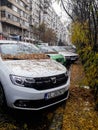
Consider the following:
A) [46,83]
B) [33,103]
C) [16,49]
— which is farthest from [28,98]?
[16,49]

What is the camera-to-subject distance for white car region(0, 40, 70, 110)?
4320mm

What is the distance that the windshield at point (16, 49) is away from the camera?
6.00 m

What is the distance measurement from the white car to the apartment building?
44688mm

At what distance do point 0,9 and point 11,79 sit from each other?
48.5 metres

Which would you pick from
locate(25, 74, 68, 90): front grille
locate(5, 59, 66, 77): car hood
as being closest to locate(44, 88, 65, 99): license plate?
locate(25, 74, 68, 90): front grille

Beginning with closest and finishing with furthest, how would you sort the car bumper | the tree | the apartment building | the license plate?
the car bumper → the license plate → the apartment building → the tree

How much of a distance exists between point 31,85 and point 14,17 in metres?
54.4

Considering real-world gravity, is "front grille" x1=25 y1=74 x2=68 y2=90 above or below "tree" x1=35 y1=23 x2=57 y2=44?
below

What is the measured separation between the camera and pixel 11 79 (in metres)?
4.40

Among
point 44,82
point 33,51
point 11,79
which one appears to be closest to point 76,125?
point 44,82

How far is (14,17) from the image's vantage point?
5662 cm

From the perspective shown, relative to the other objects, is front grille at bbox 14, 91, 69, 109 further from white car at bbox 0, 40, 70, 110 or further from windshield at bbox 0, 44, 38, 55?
windshield at bbox 0, 44, 38, 55

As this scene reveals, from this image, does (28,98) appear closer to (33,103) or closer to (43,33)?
(33,103)

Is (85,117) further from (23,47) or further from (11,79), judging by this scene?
(23,47)
